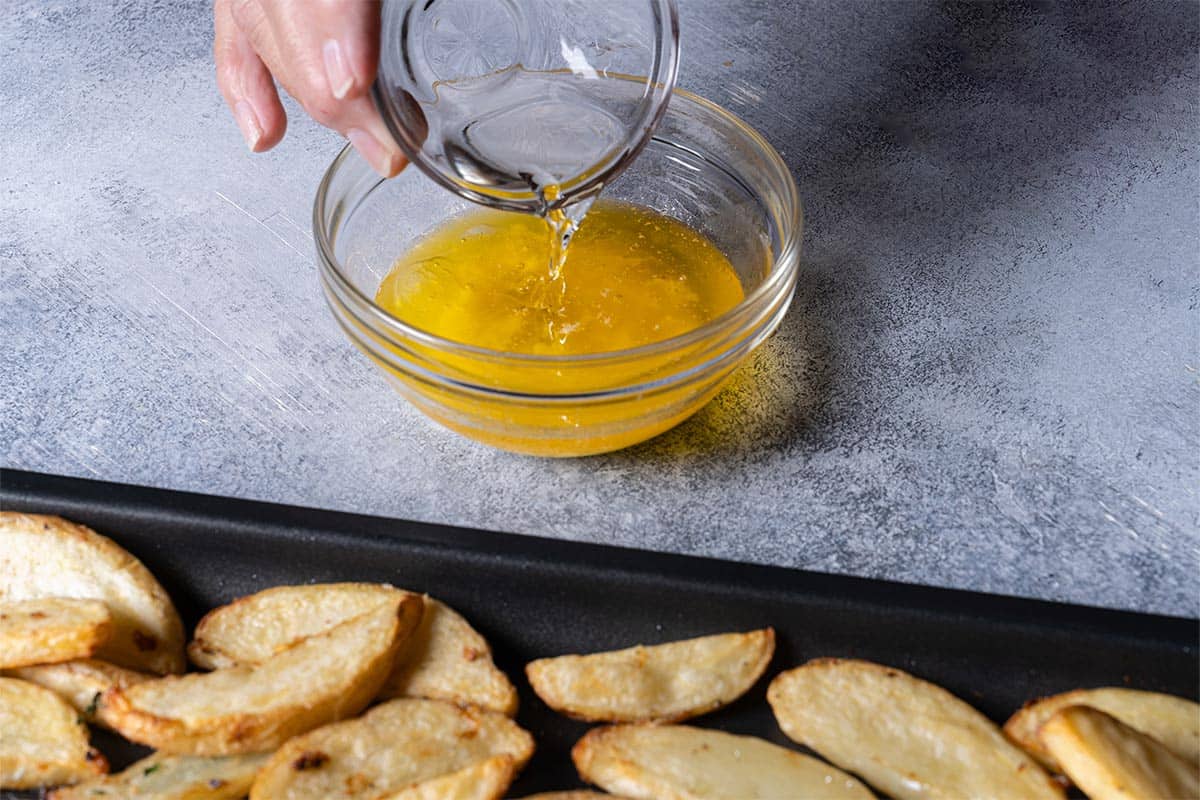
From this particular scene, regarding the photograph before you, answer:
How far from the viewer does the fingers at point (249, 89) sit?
1.68 meters

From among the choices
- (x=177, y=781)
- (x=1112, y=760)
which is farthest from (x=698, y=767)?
(x=177, y=781)

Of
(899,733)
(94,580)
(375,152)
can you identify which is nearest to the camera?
(899,733)

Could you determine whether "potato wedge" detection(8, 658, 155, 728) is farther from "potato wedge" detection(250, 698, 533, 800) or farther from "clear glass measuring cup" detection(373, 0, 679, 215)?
"clear glass measuring cup" detection(373, 0, 679, 215)

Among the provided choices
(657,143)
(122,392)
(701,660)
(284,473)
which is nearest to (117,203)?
(122,392)

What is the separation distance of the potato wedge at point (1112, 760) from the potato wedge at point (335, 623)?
0.53 m

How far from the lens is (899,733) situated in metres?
1.24

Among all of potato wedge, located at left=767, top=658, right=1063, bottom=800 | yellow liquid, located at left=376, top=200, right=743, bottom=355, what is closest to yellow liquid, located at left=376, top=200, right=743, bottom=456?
yellow liquid, located at left=376, top=200, right=743, bottom=355

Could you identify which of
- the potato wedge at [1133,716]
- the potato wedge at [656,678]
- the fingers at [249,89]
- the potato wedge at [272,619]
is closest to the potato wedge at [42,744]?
the potato wedge at [272,619]

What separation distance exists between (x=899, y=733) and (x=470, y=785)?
1.38 ft

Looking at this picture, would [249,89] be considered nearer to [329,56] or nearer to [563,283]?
[329,56]

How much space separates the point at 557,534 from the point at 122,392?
0.62m

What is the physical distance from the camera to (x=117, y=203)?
1.94 m

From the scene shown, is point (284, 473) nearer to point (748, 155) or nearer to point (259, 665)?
point (259, 665)

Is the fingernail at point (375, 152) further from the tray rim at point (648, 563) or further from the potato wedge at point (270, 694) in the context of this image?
the potato wedge at point (270, 694)
